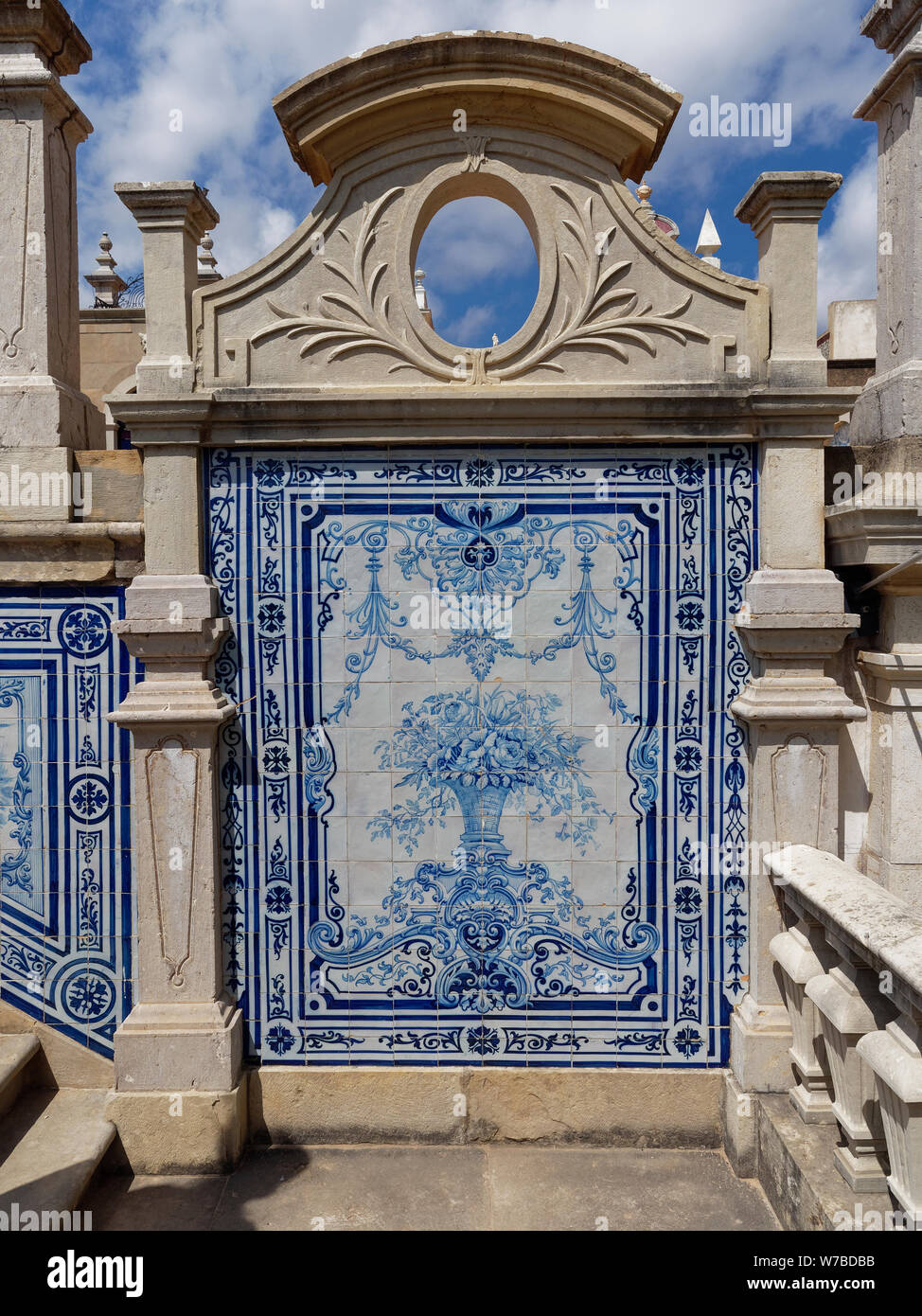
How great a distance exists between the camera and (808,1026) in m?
4.27

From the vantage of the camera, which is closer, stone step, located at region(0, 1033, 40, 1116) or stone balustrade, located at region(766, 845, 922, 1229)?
stone balustrade, located at region(766, 845, 922, 1229)

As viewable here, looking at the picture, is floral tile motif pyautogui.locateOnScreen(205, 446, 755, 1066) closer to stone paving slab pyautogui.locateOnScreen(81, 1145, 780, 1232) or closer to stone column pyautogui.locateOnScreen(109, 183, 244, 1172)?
stone column pyautogui.locateOnScreen(109, 183, 244, 1172)

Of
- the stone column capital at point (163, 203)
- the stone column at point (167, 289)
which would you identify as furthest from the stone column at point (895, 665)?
the stone column capital at point (163, 203)

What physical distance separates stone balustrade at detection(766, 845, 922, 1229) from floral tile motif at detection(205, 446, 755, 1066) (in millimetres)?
416

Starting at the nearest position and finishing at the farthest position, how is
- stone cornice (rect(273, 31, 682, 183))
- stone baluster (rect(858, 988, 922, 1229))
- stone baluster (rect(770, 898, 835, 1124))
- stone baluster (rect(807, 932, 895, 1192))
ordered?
stone baluster (rect(858, 988, 922, 1229))
stone baluster (rect(807, 932, 895, 1192))
stone baluster (rect(770, 898, 835, 1124))
stone cornice (rect(273, 31, 682, 183))

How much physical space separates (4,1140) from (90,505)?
10.8 ft

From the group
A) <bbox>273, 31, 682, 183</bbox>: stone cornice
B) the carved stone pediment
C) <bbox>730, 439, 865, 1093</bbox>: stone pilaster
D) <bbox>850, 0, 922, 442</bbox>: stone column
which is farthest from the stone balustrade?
<bbox>273, 31, 682, 183</bbox>: stone cornice

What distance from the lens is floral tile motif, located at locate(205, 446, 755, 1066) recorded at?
4680mm

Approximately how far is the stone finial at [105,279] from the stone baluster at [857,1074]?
11894mm

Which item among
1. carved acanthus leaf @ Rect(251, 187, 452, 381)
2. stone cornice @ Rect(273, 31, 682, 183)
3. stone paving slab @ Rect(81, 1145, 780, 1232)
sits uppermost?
stone cornice @ Rect(273, 31, 682, 183)

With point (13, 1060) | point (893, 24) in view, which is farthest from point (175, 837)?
point (893, 24)

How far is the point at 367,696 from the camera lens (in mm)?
4727

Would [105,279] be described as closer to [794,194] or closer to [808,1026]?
[794,194]

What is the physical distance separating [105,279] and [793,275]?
33.4 feet
